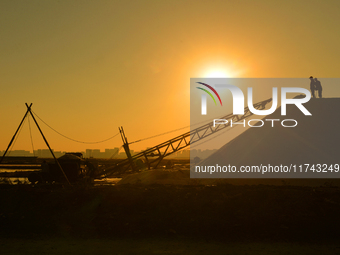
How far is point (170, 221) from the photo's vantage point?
9.97 m

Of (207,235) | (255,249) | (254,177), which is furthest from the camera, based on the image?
(254,177)

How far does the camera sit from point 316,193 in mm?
11562

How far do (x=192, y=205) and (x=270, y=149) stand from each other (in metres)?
14.7

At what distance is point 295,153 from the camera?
22.5 metres

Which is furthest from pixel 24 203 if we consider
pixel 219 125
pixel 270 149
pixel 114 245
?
pixel 219 125

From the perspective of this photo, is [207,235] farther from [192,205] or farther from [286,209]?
[286,209]

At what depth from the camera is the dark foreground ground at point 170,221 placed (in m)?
8.27

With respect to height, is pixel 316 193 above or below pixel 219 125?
below

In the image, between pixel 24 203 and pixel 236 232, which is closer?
pixel 236 232

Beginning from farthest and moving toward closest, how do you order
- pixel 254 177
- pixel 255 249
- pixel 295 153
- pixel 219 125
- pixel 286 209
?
pixel 219 125 → pixel 295 153 → pixel 254 177 → pixel 286 209 → pixel 255 249

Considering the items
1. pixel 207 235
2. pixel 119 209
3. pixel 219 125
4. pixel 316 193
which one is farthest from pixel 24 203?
pixel 219 125

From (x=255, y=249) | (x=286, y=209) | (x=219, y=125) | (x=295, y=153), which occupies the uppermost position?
(x=219, y=125)

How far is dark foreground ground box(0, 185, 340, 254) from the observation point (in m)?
8.27

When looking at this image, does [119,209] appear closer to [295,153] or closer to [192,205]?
[192,205]
